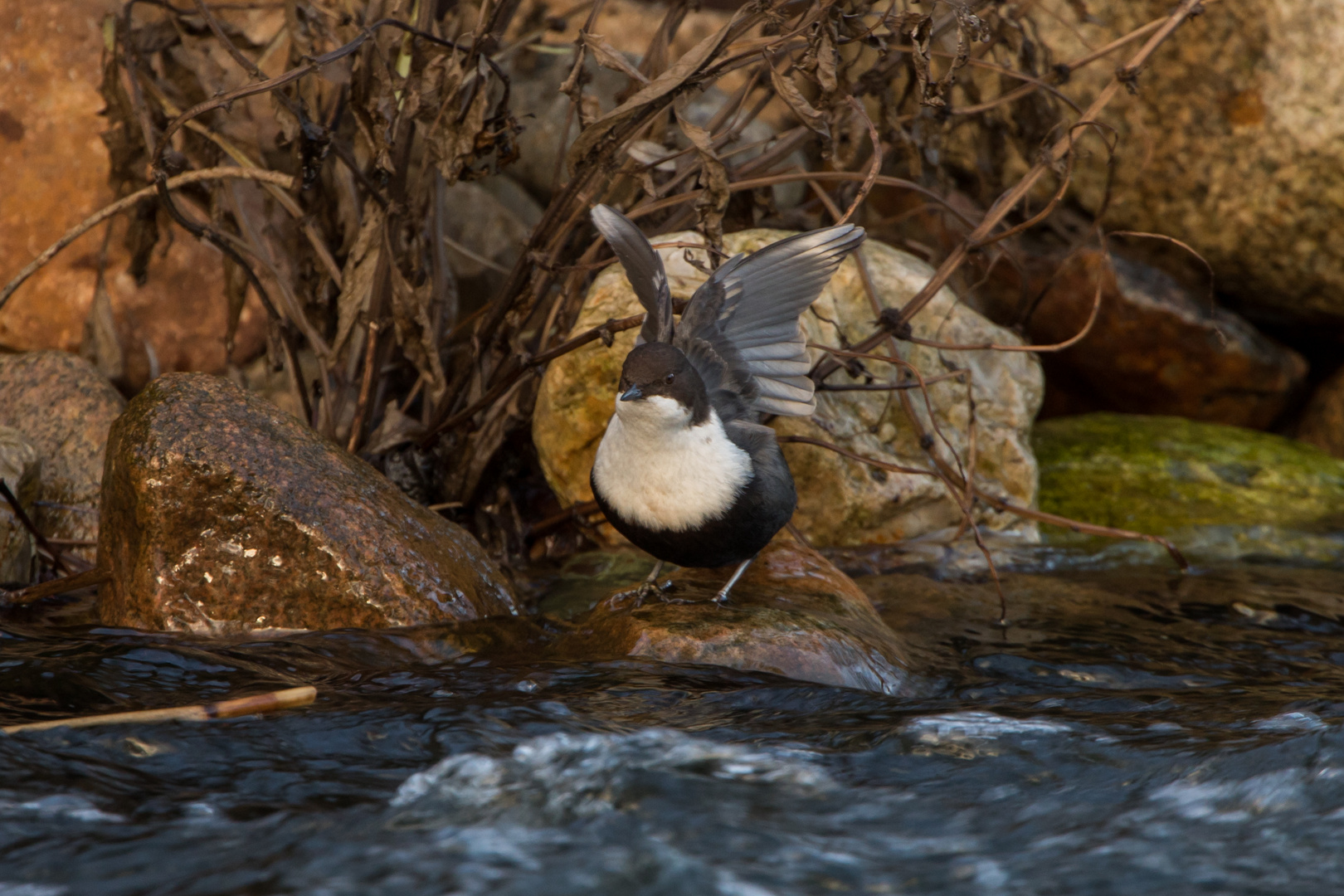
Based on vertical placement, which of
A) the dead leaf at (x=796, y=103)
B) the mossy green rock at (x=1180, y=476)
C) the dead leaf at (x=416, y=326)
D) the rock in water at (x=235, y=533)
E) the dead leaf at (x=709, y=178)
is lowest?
the mossy green rock at (x=1180, y=476)

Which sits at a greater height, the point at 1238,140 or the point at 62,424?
the point at 1238,140

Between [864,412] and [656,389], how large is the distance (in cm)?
189

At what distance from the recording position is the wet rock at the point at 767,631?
322 cm

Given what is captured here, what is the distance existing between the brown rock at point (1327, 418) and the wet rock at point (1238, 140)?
475 mm

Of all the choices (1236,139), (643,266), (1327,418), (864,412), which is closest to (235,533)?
(643,266)

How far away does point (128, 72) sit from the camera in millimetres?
4098

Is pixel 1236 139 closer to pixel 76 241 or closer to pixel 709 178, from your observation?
pixel 709 178

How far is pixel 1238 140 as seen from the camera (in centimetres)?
600

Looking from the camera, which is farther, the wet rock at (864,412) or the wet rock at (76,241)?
the wet rock at (76,241)

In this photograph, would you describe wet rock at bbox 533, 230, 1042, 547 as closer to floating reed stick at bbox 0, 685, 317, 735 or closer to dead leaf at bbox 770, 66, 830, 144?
dead leaf at bbox 770, 66, 830, 144

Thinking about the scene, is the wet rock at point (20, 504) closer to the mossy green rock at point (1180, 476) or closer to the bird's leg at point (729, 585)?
the bird's leg at point (729, 585)

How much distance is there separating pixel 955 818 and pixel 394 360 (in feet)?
10.4

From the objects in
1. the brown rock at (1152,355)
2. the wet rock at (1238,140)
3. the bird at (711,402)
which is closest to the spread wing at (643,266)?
the bird at (711,402)

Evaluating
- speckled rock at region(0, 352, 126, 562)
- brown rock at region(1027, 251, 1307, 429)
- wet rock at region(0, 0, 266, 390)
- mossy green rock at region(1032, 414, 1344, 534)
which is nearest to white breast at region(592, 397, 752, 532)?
speckled rock at region(0, 352, 126, 562)
